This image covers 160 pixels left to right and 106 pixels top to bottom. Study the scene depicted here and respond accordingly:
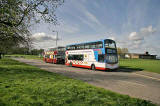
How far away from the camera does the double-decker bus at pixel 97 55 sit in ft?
48.0

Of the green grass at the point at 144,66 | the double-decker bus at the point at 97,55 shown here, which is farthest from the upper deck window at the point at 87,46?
the green grass at the point at 144,66

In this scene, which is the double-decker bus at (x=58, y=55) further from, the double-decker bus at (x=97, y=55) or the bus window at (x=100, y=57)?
the bus window at (x=100, y=57)

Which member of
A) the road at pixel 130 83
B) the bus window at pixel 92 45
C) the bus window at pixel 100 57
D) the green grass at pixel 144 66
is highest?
the bus window at pixel 92 45

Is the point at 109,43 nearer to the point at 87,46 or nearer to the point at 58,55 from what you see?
the point at 87,46

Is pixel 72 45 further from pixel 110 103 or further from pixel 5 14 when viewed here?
pixel 110 103

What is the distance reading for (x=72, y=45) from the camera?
67.2ft

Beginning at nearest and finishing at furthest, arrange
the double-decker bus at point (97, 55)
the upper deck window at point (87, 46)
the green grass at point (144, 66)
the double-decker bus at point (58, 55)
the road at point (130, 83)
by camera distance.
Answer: the road at point (130, 83) → the double-decker bus at point (97, 55) → the upper deck window at point (87, 46) → the green grass at point (144, 66) → the double-decker bus at point (58, 55)

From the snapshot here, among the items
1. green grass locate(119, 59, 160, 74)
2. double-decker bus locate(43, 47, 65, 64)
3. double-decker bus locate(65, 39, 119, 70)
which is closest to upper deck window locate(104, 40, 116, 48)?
double-decker bus locate(65, 39, 119, 70)

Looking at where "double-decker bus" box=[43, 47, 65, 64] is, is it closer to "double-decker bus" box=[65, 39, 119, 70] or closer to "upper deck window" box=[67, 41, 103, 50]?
"upper deck window" box=[67, 41, 103, 50]

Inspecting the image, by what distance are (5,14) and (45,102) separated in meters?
8.22

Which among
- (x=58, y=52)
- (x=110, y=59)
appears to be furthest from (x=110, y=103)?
(x=58, y=52)

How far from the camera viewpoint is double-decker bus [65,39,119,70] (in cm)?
1464

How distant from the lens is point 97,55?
610 inches

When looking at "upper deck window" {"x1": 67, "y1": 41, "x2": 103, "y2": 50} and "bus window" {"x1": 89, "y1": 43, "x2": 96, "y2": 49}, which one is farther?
"bus window" {"x1": 89, "y1": 43, "x2": 96, "y2": 49}
